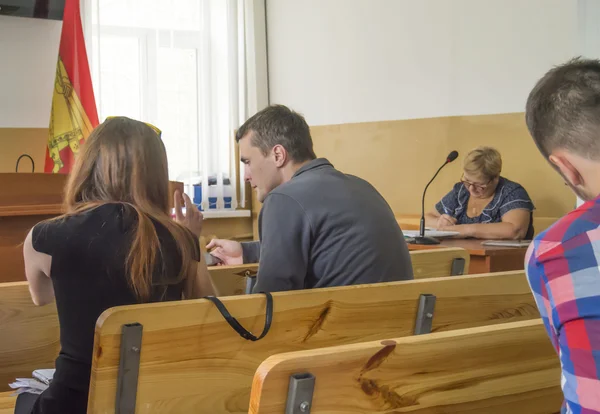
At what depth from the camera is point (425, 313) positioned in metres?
1.41

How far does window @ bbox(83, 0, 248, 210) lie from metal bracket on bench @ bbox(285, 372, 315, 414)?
14.9 feet

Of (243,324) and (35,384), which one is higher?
(243,324)

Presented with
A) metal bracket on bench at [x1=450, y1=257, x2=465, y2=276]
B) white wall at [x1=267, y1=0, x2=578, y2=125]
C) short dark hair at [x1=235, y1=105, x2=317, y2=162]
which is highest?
white wall at [x1=267, y1=0, x2=578, y2=125]

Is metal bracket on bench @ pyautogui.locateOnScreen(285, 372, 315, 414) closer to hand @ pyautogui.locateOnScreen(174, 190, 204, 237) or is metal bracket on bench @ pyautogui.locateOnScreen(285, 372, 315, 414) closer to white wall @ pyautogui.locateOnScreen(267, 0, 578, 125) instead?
hand @ pyautogui.locateOnScreen(174, 190, 204, 237)

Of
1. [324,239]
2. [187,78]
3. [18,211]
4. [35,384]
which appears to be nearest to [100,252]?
[35,384]

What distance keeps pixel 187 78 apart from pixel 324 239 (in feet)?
12.8

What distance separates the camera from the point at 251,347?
4.10 feet

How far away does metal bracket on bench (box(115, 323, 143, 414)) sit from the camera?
1.10 metres

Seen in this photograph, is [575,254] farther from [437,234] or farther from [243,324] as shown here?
[437,234]

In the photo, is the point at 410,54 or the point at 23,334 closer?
the point at 23,334

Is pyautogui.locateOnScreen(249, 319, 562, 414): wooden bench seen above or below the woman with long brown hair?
below

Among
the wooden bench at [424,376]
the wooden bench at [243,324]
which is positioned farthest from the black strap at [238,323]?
the wooden bench at [424,376]

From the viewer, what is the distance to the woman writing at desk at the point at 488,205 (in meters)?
3.53

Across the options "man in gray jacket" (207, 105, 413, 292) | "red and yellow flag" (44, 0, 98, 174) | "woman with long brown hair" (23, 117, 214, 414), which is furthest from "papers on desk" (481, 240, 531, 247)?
"red and yellow flag" (44, 0, 98, 174)
